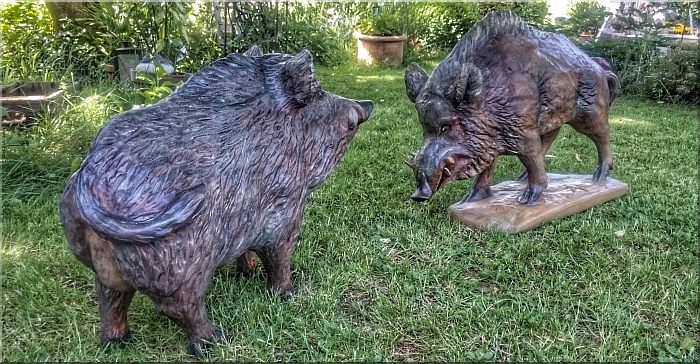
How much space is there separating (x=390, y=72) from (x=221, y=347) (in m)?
8.09

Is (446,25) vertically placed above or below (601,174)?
above

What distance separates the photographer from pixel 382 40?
10172 millimetres

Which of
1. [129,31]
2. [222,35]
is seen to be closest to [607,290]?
[129,31]

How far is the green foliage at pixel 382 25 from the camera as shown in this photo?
10.2 m

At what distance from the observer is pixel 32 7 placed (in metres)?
7.00

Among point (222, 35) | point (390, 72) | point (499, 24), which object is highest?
point (499, 24)

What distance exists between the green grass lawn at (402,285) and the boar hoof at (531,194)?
20 centimetres

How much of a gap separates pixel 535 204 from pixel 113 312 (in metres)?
2.50

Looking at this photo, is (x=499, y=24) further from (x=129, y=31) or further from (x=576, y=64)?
(x=129, y=31)

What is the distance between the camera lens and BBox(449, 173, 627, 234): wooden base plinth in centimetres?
335

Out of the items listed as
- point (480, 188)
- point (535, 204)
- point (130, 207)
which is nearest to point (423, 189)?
point (480, 188)

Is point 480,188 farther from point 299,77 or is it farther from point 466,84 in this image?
point 299,77

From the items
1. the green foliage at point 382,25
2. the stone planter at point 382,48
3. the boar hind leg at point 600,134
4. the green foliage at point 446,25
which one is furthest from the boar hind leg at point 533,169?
the green foliage at point 446,25

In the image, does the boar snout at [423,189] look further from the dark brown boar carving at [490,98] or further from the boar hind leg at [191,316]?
the boar hind leg at [191,316]
